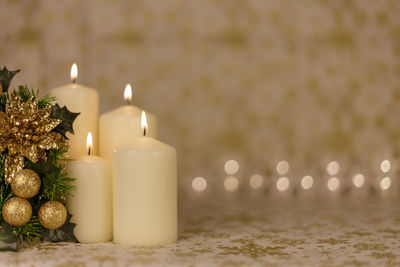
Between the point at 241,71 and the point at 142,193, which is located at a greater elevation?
the point at 241,71

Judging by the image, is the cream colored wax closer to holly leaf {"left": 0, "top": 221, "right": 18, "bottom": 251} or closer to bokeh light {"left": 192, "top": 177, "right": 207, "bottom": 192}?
holly leaf {"left": 0, "top": 221, "right": 18, "bottom": 251}

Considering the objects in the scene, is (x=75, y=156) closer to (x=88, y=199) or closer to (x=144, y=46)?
(x=88, y=199)

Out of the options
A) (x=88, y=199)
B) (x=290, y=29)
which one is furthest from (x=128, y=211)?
(x=290, y=29)

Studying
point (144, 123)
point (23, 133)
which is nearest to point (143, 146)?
point (144, 123)

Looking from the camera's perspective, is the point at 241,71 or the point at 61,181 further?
the point at 241,71

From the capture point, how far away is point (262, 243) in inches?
30.1

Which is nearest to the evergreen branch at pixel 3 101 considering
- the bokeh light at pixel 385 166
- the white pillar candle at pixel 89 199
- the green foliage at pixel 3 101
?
the green foliage at pixel 3 101

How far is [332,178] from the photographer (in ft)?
4.29

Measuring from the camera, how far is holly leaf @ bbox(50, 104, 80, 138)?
0.74 meters

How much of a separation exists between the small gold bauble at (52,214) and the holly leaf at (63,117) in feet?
0.30

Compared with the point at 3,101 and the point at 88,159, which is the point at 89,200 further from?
the point at 3,101

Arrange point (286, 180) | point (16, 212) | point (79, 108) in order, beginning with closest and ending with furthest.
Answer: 1. point (16, 212)
2. point (79, 108)
3. point (286, 180)

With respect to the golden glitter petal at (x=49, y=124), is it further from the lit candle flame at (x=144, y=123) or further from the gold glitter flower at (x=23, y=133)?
the lit candle flame at (x=144, y=123)

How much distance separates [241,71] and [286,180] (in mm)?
262
